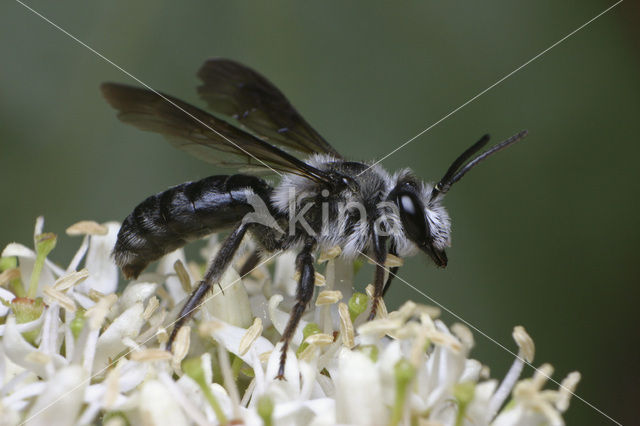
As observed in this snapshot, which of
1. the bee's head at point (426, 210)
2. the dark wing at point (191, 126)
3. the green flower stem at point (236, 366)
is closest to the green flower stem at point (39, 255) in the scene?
the dark wing at point (191, 126)

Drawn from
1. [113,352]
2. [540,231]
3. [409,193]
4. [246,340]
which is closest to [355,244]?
[409,193]

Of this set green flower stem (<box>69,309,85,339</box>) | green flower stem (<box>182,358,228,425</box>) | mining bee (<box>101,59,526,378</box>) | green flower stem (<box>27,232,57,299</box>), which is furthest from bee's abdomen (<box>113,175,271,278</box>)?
green flower stem (<box>182,358,228,425</box>)

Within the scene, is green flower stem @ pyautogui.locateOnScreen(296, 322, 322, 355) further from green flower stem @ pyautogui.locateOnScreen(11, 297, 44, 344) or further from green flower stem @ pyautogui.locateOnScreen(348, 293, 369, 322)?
green flower stem @ pyautogui.locateOnScreen(11, 297, 44, 344)

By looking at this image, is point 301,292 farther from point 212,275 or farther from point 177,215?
point 177,215

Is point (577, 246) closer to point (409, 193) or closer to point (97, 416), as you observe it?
point (409, 193)

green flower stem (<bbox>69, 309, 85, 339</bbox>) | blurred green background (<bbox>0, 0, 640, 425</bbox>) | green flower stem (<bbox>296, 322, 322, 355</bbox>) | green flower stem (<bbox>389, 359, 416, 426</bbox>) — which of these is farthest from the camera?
blurred green background (<bbox>0, 0, 640, 425</bbox>)

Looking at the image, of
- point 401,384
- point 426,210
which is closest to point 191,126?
point 426,210
